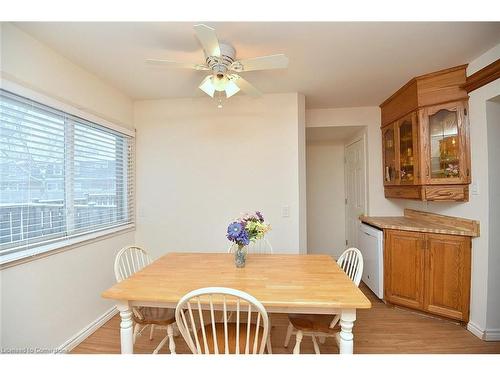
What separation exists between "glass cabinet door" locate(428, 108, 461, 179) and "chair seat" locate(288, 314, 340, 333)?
1.75 metres

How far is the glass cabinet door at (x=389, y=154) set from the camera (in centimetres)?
272

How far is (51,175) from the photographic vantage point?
5.65ft

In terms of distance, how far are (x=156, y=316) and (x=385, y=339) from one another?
185cm

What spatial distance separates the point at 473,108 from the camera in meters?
1.97

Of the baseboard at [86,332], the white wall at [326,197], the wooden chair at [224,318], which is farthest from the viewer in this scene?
the white wall at [326,197]

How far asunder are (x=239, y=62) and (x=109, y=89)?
1647mm

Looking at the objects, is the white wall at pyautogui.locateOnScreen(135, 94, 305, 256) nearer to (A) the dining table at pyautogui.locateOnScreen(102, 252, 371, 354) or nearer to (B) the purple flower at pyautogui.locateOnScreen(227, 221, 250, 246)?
(A) the dining table at pyautogui.locateOnScreen(102, 252, 371, 354)

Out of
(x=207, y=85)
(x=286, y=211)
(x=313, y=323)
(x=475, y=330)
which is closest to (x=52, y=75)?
(x=207, y=85)

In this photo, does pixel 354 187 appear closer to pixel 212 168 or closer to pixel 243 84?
pixel 212 168

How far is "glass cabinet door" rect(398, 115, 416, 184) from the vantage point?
2.38m

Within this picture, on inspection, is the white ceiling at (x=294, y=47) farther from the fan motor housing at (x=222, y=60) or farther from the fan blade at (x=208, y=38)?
the fan blade at (x=208, y=38)

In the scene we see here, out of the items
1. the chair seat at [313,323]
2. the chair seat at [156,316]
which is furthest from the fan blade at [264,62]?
the chair seat at [156,316]

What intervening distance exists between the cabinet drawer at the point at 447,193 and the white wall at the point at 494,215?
0.20 m
